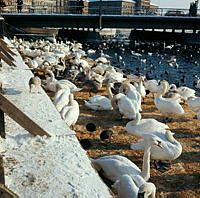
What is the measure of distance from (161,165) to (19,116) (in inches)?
143

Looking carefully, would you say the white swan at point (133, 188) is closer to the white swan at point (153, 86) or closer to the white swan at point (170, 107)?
the white swan at point (170, 107)

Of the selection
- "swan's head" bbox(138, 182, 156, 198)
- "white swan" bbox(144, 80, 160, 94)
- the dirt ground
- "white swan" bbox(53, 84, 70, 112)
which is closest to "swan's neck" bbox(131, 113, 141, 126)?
the dirt ground

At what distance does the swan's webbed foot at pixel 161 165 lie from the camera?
606cm

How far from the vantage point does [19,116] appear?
4.02 m

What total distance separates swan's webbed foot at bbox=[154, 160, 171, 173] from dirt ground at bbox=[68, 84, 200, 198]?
8cm

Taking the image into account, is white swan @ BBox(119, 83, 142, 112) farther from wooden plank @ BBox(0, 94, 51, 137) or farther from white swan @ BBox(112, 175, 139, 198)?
wooden plank @ BBox(0, 94, 51, 137)

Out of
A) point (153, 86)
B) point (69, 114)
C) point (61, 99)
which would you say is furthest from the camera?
point (153, 86)

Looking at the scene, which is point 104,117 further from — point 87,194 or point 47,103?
point 87,194

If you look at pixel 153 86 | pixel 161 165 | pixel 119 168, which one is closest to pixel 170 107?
pixel 161 165

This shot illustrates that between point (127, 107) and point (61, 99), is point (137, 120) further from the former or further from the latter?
point (61, 99)

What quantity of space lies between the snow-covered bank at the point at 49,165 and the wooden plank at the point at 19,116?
0.12 m

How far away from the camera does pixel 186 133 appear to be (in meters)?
8.27

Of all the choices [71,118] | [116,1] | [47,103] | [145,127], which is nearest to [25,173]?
[47,103]

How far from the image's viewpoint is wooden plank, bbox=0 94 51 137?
12.6 ft
